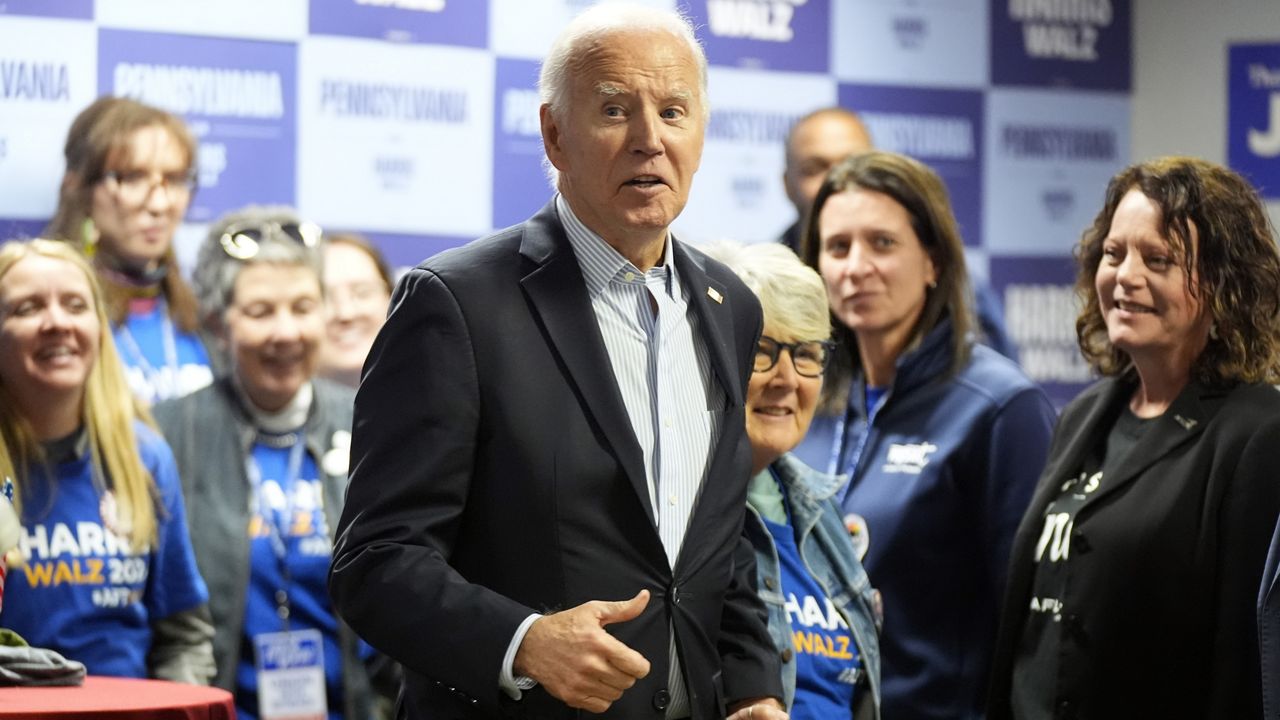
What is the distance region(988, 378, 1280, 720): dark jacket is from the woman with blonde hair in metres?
1.90

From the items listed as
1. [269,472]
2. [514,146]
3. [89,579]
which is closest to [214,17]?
[514,146]

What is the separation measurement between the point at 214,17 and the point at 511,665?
3.58 meters

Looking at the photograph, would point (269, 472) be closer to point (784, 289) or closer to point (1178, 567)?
point (784, 289)

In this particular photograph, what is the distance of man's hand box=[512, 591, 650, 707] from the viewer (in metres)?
1.82

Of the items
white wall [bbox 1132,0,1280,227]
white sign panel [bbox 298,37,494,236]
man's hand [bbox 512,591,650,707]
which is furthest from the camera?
white wall [bbox 1132,0,1280,227]

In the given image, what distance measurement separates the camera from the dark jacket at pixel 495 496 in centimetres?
188

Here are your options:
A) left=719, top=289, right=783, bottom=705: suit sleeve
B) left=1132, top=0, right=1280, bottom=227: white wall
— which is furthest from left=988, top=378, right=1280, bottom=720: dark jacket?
left=1132, top=0, right=1280, bottom=227: white wall

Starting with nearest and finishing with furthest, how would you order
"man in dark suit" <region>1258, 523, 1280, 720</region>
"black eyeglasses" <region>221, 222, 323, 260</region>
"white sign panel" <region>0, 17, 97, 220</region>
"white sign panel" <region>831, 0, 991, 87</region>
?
"man in dark suit" <region>1258, 523, 1280, 720</region>, "black eyeglasses" <region>221, 222, 323, 260</region>, "white sign panel" <region>0, 17, 97, 220</region>, "white sign panel" <region>831, 0, 991, 87</region>

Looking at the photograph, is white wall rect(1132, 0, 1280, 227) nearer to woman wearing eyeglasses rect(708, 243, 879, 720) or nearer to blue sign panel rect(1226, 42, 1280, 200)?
blue sign panel rect(1226, 42, 1280, 200)

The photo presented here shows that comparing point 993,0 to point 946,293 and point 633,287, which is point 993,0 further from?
point 633,287

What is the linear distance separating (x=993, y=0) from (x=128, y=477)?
430 centimetres

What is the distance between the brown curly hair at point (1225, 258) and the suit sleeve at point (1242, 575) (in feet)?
0.67

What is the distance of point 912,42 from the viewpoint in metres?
6.25

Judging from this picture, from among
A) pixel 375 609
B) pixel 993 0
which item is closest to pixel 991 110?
pixel 993 0
